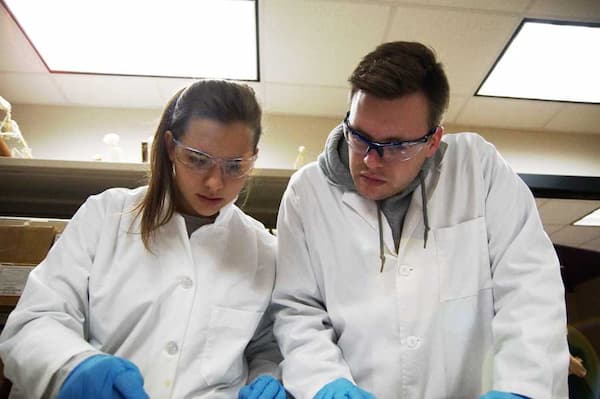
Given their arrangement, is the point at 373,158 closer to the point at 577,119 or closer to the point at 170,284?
the point at 170,284

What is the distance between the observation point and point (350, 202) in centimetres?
111

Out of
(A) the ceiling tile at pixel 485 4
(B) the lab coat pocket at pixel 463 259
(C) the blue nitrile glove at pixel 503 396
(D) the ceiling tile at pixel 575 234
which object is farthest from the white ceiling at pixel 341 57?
(C) the blue nitrile glove at pixel 503 396

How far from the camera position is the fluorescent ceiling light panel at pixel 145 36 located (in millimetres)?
2139

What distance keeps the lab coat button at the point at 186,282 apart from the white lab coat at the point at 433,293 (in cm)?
23

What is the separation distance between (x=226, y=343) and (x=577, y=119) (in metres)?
3.05

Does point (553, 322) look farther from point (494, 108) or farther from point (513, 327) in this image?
point (494, 108)

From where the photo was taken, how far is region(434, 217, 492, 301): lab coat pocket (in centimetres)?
99

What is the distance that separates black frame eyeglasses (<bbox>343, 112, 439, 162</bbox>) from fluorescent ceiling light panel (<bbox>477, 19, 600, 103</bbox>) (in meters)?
1.63

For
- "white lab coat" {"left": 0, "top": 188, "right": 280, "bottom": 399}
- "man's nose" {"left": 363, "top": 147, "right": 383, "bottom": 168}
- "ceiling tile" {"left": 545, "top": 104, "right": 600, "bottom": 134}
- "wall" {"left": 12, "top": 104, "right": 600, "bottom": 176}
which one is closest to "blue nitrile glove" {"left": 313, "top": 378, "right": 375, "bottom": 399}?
"white lab coat" {"left": 0, "top": 188, "right": 280, "bottom": 399}

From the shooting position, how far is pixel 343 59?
8.05ft

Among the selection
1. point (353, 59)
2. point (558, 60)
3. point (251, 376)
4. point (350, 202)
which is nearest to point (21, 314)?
point (251, 376)

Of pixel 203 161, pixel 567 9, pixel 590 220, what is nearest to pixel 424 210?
pixel 203 161

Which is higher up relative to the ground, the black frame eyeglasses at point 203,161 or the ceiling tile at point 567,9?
the ceiling tile at point 567,9

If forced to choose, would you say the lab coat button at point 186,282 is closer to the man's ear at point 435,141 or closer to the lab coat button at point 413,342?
the lab coat button at point 413,342
